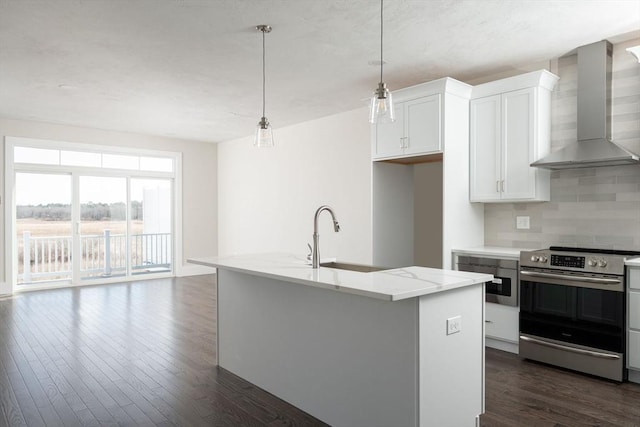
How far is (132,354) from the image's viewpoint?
387 cm

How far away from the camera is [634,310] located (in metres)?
3.12

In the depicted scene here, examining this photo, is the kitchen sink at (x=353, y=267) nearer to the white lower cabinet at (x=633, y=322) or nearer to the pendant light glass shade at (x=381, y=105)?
the pendant light glass shade at (x=381, y=105)

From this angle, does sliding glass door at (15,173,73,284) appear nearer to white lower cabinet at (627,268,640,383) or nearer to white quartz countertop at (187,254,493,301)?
white quartz countertop at (187,254,493,301)

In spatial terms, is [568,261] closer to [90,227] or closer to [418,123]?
[418,123]

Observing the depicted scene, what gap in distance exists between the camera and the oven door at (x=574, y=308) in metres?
3.18

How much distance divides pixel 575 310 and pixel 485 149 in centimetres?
169

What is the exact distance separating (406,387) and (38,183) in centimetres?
722

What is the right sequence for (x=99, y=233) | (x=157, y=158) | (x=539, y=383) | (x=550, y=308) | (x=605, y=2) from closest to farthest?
(x=605, y=2), (x=539, y=383), (x=550, y=308), (x=99, y=233), (x=157, y=158)

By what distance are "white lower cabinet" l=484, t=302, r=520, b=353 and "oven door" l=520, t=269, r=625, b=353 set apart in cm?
11

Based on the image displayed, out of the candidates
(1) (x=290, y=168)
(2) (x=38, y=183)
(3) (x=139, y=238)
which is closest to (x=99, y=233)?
(3) (x=139, y=238)

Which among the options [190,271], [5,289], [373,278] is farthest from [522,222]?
[5,289]

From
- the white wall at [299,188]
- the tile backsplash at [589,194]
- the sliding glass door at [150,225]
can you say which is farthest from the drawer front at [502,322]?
the sliding glass door at [150,225]

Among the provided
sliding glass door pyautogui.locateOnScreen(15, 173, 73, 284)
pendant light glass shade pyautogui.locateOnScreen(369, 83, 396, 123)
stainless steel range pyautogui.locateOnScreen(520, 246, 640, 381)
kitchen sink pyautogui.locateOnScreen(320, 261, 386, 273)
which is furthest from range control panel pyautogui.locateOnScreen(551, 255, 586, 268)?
sliding glass door pyautogui.locateOnScreen(15, 173, 73, 284)

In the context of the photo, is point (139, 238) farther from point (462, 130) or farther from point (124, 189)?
point (462, 130)
